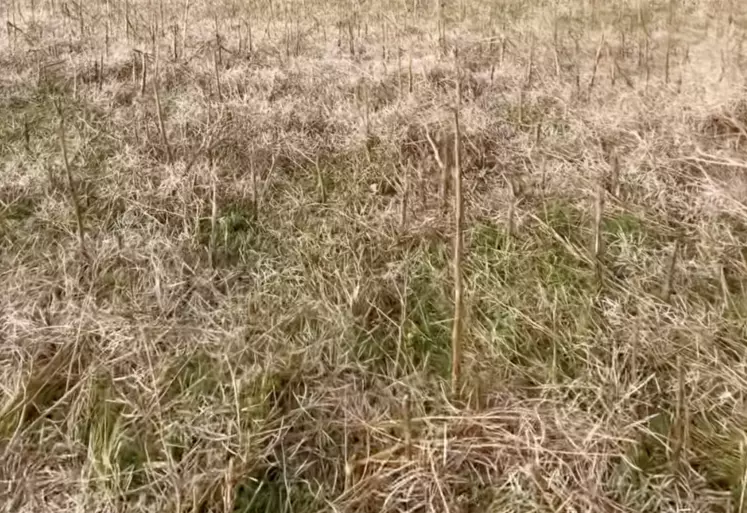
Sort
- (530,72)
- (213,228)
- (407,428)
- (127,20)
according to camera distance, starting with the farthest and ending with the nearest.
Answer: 1. (127,20)
2. (530,72)
3. (213,228)
4. (407,428)

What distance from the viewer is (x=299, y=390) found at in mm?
2025

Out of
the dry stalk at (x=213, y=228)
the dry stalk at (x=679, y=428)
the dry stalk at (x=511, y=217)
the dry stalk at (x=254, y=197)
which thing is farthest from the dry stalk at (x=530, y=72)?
the dry stalk at (x=679, y=428)

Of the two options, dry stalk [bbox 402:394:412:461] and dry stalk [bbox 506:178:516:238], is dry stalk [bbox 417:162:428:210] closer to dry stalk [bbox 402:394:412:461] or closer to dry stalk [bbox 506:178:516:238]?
dry stalk [bbox 506:178:516:238]

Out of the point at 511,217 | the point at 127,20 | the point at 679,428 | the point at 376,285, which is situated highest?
the point at 127,20

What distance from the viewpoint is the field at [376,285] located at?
177 centimetres

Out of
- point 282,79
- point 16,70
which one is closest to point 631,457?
point 282,79

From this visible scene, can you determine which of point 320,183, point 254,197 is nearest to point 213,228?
point 254,197

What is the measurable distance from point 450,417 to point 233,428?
0.62m

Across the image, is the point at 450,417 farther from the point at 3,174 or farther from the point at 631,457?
the point at 3,174

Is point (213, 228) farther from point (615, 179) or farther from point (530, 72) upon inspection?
point (530, 72)

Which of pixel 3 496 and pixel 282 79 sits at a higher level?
pixel 282 79

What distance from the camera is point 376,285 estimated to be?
242 cm

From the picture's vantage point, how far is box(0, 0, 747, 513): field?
177 cm

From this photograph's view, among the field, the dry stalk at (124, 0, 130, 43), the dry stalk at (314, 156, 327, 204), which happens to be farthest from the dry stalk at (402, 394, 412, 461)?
the dry stalk at (124, 0, 130, 43)
